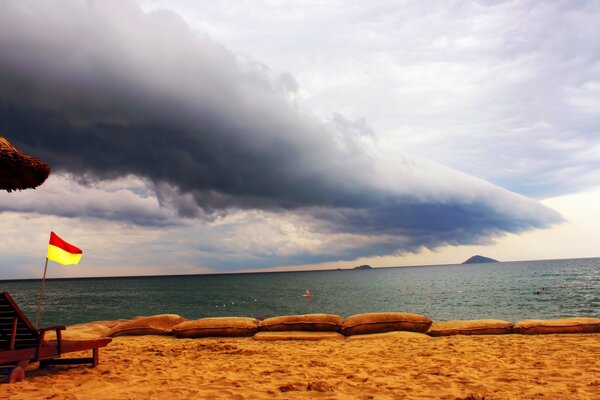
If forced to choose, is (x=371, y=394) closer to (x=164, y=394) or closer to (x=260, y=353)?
(x=164, y=394)

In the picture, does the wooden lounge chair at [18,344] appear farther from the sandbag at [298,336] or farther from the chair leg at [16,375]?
the sandbag at [298,336]

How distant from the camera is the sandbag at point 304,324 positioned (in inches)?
508

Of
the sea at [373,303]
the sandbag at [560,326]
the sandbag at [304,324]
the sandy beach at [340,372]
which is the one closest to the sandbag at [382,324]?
the sandbag at [304,324]

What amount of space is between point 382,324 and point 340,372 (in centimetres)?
559

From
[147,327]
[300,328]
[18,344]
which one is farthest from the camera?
[147,327]

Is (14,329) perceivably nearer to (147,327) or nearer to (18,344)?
(18,344)

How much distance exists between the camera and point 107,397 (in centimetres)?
600

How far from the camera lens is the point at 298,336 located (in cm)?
1237

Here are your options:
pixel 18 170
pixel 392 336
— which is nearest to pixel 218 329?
pixel 392 336

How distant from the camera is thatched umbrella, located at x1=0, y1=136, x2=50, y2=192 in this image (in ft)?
25.8

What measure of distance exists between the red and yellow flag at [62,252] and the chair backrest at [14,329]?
1.29m

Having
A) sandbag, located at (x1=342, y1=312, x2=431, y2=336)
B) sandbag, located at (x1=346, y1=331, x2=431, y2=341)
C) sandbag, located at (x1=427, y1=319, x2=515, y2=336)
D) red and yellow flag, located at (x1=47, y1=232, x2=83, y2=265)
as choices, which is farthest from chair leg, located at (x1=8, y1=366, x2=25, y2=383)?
sandbag, located at (x1=427, y1=319, x2=515, y2=336)

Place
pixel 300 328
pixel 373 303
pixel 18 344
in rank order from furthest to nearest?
pixel 373 303 < pixel 300 328 < pixel 18 344

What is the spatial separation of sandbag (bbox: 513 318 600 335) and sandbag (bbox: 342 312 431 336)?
9.56 feet
